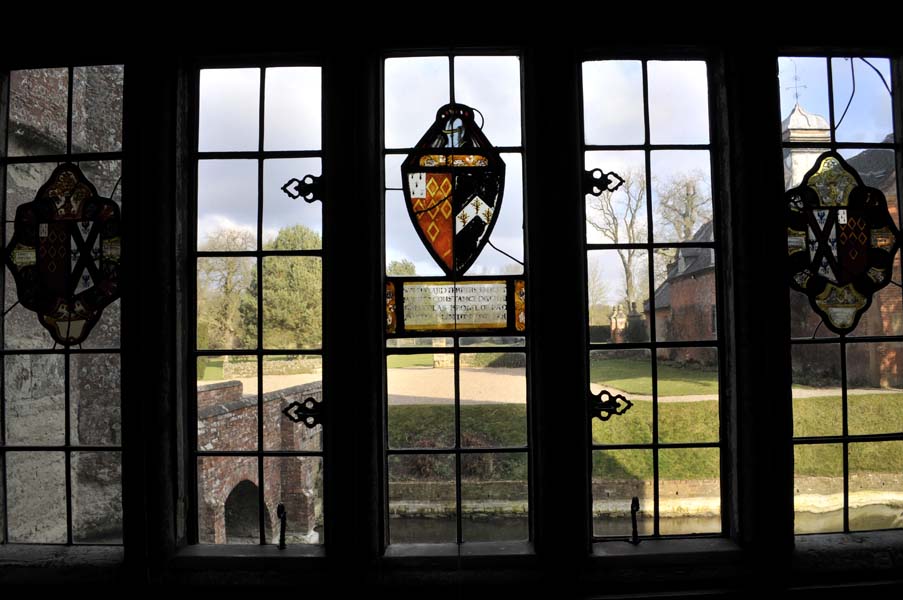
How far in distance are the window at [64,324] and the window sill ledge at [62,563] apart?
6 cm

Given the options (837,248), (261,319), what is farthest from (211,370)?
(837,248)

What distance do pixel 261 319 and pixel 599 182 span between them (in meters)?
1.38

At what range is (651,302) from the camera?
1822 mm

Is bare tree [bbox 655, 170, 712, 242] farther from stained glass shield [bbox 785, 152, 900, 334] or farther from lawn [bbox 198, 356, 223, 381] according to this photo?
lawn [bbox 198, 356, 223, 381]

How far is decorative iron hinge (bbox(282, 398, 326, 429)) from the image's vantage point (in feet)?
5.77

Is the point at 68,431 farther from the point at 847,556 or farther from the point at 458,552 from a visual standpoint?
the point at 847,556

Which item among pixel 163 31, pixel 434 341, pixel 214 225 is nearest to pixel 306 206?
pixel 214 225

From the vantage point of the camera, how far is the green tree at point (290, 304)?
72.1 inches

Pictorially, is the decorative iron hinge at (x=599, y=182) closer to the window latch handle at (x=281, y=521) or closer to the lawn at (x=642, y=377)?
the lawn at (x=642, y=377)

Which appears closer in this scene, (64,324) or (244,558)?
(244,558)

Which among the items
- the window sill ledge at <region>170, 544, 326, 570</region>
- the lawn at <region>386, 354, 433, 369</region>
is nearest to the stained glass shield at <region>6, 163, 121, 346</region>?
the window sill ledge at <region>170, 544, 326, 570</region>

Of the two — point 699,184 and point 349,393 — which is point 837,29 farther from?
point 349,393

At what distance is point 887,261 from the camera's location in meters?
1.82

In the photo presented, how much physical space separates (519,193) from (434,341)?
64 cm
